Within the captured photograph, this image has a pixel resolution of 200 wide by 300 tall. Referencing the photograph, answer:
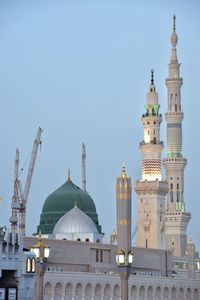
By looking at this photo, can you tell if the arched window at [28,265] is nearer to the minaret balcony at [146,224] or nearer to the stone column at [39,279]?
the stone column at [39,279]

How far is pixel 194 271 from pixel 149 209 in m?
10.0

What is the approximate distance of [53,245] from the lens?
105688 mm

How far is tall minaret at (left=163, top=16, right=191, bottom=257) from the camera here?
139 metres

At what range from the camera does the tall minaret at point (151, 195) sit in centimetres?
13262

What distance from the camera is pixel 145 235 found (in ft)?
439

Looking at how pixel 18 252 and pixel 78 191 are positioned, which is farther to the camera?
pixel 78 191

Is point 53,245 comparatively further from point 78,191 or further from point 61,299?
point 78,191

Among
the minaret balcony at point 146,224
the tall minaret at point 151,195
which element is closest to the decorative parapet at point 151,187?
the tall minaret at point 151,195

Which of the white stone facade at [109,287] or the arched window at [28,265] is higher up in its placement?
the white stone facade at [109,287]

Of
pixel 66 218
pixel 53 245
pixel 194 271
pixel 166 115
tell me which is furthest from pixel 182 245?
pixel 53 245

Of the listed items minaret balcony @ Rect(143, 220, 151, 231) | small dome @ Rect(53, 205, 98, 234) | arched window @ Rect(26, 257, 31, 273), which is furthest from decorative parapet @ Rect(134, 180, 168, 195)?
arched window @ Rect(26, 257, 31, 273)

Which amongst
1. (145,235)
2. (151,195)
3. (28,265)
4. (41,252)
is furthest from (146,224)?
(41,252)

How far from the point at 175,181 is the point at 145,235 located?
9829mm

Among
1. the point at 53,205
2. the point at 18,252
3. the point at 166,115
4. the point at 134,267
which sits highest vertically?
the point at 166,115
